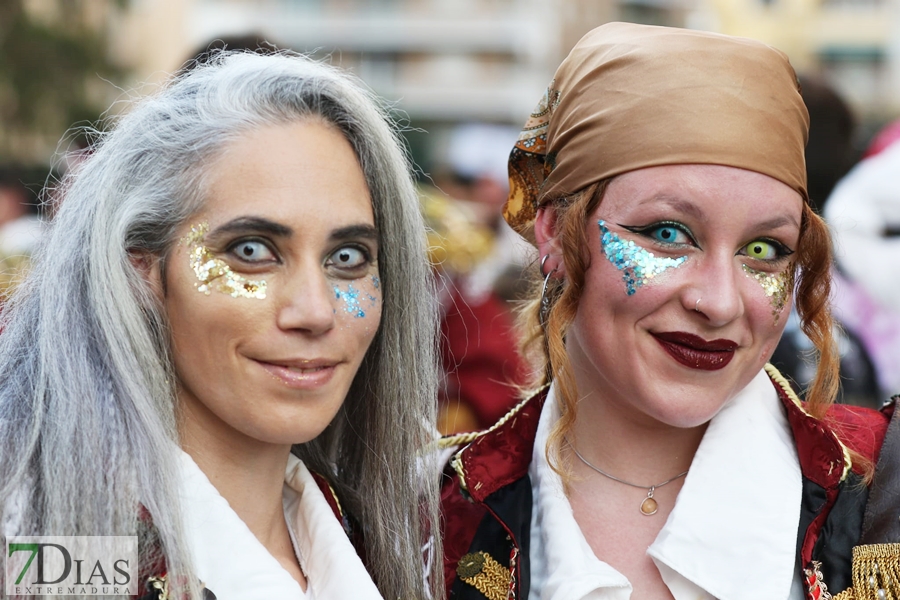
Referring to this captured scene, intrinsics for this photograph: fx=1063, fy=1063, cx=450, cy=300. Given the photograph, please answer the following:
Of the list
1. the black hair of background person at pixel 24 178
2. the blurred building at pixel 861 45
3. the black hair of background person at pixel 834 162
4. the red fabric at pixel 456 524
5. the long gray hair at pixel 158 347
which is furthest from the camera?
the blurred building at pixel 861 45

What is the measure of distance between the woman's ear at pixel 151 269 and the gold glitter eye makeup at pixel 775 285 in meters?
1.18

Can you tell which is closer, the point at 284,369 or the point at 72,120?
the point at 284,369

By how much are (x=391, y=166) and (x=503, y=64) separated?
46.0 meters

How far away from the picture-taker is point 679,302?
2221 millimetres

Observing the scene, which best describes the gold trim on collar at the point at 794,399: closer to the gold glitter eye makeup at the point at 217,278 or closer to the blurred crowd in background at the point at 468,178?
the blurred crowd in background at the point at 468,178

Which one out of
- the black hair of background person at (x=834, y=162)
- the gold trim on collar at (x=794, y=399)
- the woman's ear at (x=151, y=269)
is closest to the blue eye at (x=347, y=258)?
the woman's ear at (x=151, y=269)

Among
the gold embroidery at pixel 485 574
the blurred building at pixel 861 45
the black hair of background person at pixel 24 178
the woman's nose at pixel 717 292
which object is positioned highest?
the blurred building at pixel 861 45

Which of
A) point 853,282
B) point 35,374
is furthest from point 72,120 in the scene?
point 35,374

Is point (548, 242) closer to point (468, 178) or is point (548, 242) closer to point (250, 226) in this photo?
Result: point (250, 226)

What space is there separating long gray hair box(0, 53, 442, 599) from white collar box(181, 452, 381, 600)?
8cm

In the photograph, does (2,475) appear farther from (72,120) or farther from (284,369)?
(72,120)

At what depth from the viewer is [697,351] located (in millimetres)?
2230

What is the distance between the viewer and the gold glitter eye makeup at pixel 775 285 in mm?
2227

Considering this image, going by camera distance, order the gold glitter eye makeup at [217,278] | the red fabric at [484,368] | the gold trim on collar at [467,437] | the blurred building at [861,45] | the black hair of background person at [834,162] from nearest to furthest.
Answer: the gold glitter eye makeup at [217,278] → the gold trim on collar at [467,437] → the black hair of background person at [834,162] → the red fabric at [484,368] → the blurred building at [861,45]
